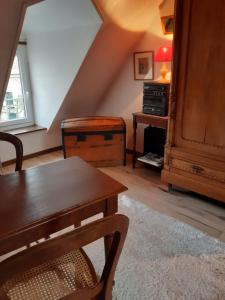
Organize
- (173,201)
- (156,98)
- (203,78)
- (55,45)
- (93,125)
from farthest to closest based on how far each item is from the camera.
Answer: (93,125) → (55,45) → (156,98) → (173,201) → (203,78)

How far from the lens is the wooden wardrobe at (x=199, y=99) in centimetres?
197

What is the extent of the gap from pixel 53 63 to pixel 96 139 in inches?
45.2

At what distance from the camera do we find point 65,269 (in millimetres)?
1124

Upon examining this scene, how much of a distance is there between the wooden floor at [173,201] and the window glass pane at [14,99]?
0.89 m

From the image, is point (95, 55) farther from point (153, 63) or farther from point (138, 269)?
point (138, 269)

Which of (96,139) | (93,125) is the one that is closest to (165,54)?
(93,125)

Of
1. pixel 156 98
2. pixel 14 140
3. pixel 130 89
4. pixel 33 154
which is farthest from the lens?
pixel 33 154

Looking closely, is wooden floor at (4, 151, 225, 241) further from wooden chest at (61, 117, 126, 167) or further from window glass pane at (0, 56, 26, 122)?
window glass pane at (0, 56, 26, 122)

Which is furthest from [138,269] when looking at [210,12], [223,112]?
[210,12]

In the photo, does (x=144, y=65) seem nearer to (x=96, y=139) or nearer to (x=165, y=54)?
(x=165, y=54)

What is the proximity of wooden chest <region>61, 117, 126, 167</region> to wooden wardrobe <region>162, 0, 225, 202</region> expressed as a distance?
91cm

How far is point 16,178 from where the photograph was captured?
1.31 m

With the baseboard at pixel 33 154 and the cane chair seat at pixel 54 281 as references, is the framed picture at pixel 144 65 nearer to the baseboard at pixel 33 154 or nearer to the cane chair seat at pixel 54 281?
the baseboard at pixel 33 154

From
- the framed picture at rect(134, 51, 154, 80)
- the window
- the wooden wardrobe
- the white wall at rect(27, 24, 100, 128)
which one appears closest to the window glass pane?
the window
